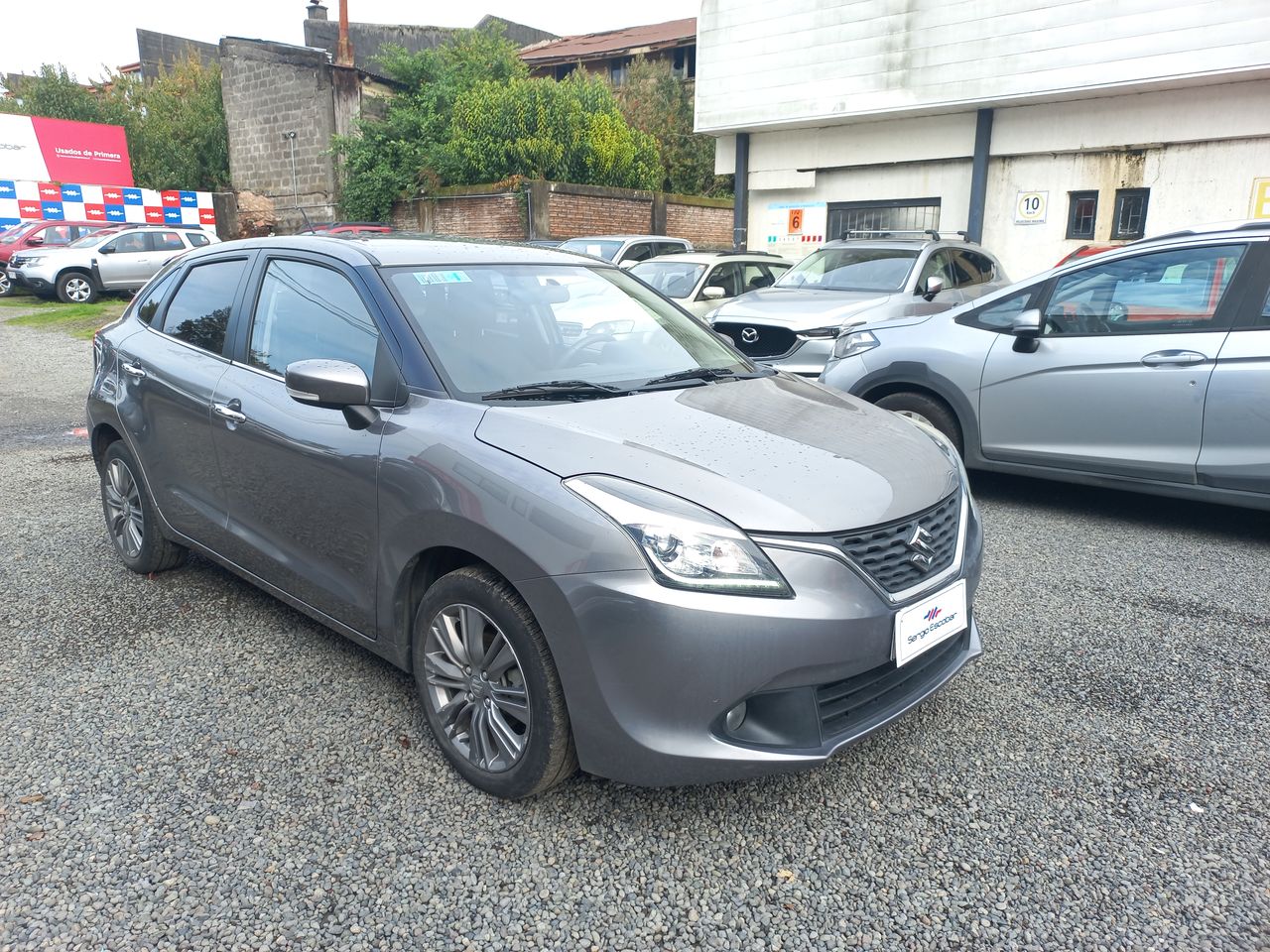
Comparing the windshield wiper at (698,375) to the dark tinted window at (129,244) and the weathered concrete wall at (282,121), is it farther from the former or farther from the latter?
the weathered concrete wall at (282,121)

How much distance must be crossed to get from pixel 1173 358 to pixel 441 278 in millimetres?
3973

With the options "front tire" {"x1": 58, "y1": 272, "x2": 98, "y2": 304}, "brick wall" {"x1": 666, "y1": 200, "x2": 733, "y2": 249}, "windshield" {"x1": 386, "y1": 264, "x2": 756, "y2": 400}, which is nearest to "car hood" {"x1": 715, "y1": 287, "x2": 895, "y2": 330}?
"windshield" {"x1": 386, "y1": 264, "x2": 756, "y2": 400}

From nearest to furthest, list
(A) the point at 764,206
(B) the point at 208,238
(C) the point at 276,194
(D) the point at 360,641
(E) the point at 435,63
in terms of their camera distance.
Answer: (D) the point at 360,641 < (A) the point at 764,206 < (B) the point at 208,238 < (E) the point at 435,63 < (C) the point at 276,194

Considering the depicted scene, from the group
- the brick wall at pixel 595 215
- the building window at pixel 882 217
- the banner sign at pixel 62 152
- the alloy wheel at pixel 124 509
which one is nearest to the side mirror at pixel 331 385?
the alloy wheel at pixel 124 509

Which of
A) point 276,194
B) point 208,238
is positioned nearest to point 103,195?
point 276,194

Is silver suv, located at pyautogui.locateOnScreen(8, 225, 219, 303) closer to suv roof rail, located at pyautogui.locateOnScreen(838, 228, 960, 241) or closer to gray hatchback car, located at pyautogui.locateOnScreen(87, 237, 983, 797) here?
suv roof rail, located at pyautogui.locateOnScreen(838, 228, 960, 241)

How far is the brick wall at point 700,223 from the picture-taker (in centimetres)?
2191

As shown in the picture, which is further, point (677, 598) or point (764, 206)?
point (764, 206)

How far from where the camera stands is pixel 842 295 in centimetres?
875

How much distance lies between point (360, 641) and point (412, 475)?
73 centimetres

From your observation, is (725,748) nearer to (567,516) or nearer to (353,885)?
(567,516)

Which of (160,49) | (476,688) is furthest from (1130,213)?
(160,49)

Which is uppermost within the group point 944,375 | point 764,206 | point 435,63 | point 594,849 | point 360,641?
point 435,63

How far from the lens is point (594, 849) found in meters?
2.53
